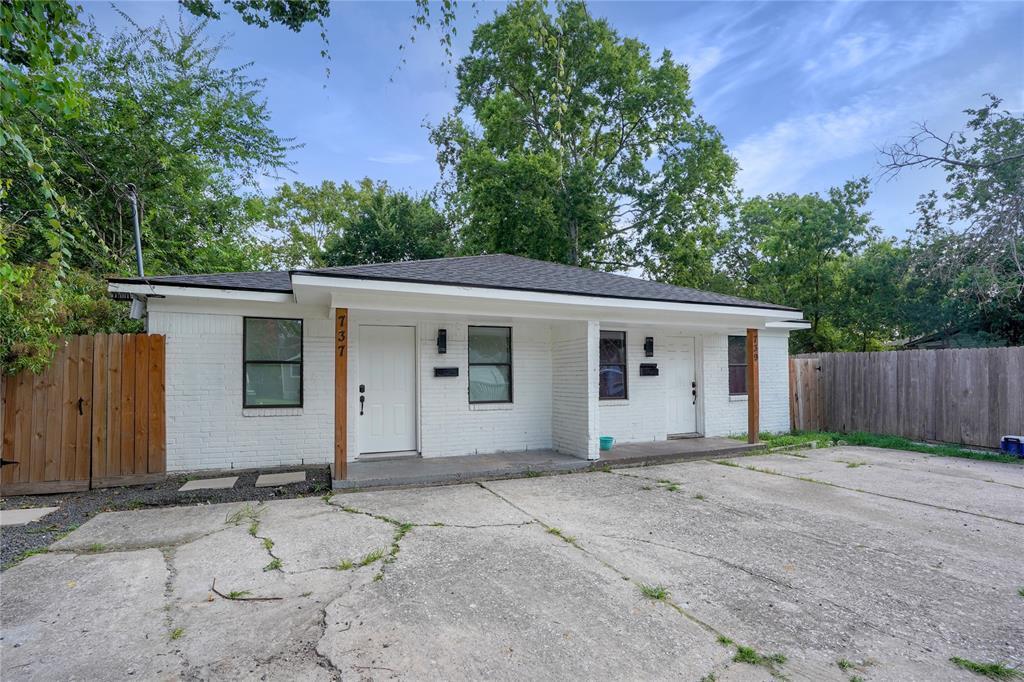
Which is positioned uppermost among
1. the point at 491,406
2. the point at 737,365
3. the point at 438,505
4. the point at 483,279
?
→ the point at 483,279

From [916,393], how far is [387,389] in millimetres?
10076

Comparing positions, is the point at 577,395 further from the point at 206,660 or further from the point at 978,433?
the point at 978,433

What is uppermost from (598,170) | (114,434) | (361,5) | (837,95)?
(598,170)

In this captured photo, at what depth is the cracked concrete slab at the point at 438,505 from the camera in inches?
192

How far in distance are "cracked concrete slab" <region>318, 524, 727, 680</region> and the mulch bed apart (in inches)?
110

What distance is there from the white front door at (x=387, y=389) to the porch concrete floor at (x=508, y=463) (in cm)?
42

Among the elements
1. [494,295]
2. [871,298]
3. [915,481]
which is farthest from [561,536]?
[871,298]

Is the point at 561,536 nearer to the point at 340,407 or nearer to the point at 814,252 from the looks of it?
the point at 340,407

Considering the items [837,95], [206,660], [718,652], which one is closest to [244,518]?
[206,660]

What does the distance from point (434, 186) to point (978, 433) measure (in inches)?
786

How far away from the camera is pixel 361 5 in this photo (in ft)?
15.1

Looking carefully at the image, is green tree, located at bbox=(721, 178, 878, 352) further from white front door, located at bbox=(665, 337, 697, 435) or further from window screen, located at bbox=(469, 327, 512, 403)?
window screen, located at bbox=(469, 327, 512, 403)

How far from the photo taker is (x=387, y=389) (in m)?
7.57

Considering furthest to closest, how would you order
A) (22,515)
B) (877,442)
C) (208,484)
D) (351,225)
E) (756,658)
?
Answer: (351,225)
(877,442)
(208,484)
(22,515)
(756,658)
